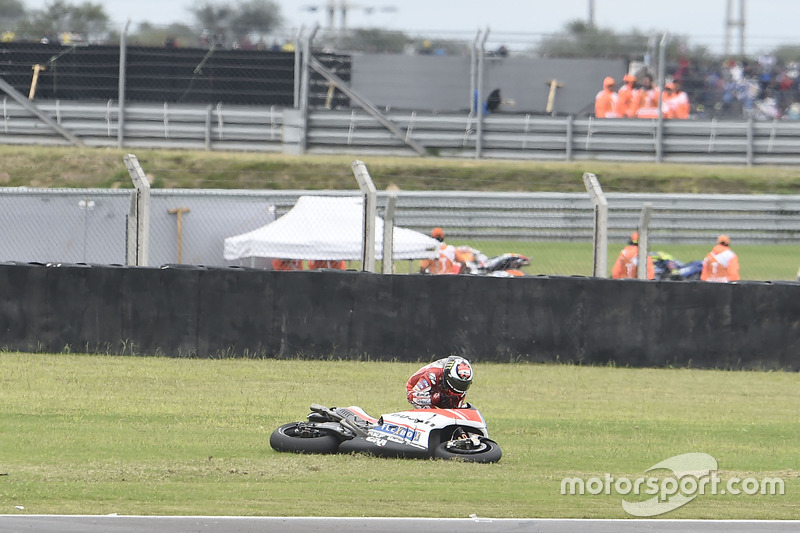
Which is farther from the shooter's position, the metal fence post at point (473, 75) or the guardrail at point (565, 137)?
the guardrail at point (565, 137)

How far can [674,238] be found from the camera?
19875mm

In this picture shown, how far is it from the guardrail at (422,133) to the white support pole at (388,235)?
1140 centimetres

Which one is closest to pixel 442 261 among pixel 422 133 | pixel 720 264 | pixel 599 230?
pixel 599 230

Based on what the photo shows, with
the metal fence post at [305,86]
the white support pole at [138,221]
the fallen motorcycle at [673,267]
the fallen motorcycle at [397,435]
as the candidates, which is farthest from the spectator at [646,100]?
the fallen motorcycle at [397,435]

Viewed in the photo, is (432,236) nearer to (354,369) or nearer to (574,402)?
(354,369)

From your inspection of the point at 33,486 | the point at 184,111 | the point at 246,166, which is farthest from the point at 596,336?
the point at 184,111

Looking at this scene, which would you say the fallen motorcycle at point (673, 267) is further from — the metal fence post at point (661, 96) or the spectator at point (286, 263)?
the spectator at point (286, 263)

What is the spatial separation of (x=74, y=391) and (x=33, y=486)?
374 centimetres

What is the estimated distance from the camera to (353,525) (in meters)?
6.48

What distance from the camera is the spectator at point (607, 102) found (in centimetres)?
2595

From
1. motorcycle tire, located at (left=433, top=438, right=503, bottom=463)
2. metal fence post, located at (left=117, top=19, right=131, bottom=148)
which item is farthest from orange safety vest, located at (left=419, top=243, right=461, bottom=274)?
metal fence post, located at (left=117, top=19, right=131, bottom=148)

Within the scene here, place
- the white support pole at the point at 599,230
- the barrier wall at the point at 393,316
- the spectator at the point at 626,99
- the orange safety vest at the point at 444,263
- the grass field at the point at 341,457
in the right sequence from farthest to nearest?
1. the spectator at the point at 626,99
2. the orange safety vest at the point at 444,263
3. the white support pole at the point at 599,230
4. the barrier wall at the point at 393,316
5. the grass field at the point at 341,457

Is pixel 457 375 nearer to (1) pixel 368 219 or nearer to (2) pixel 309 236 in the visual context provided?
(1) pixel 368 219

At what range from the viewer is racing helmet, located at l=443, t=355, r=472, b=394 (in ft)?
27.9
